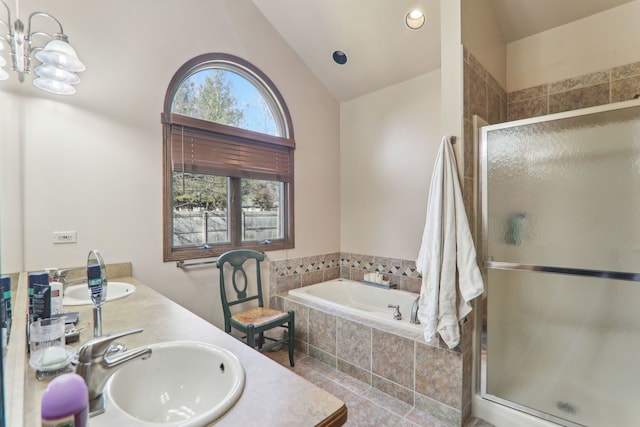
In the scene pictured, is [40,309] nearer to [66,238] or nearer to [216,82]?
[66,238]

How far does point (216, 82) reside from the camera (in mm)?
2680

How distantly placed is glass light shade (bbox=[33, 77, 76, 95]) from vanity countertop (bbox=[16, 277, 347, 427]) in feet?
4.24

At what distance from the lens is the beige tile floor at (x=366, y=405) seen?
1827 millimetres

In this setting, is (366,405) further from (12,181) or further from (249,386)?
(12,181)

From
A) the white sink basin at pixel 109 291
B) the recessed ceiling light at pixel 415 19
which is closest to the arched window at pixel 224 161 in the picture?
the white sink basin at pixel 109 291

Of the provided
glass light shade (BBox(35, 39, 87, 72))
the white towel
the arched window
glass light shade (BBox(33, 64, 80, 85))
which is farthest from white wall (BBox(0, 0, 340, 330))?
the white towel

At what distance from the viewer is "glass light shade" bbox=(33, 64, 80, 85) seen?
1.56m

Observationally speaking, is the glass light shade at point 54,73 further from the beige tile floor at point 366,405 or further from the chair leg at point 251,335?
the beige tile floor at point 366,405

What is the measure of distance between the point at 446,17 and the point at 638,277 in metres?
1.84

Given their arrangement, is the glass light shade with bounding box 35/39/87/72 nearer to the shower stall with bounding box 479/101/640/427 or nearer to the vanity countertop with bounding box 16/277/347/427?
the vanity countertop with bounding box 16/277/347/427

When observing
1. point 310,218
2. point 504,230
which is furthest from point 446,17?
point 310,218

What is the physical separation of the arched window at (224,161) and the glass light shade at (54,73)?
0.64 meters

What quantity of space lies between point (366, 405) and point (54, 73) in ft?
9.06

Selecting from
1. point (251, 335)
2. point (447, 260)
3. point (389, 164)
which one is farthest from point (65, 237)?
point (389, 164)
